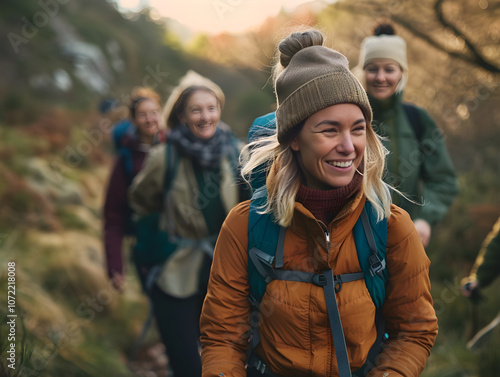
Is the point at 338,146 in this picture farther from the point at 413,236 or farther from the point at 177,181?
the point at 177,181

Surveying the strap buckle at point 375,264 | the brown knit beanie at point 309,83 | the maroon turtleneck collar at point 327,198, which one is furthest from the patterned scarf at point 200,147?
the strap buckle at point 375,264

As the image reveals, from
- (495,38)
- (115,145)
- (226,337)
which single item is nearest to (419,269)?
(226,337)

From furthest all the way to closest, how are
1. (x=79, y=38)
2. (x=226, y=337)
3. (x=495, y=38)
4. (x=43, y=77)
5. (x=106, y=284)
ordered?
(x=79, y=38)
(x=43, y=77)
(x=495, y=38)
(x=106, y=284)
(x=226, y=337)

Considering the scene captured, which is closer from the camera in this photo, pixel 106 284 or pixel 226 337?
pixel 226 337

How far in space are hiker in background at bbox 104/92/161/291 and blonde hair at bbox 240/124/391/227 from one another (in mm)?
2735

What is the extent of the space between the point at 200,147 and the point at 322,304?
2.16 metres

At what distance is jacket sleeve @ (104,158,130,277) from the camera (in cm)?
480

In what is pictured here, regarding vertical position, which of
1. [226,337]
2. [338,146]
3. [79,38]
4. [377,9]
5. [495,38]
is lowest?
[226,337]

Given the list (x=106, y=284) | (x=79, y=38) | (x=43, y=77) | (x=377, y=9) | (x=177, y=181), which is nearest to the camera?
(x=177, y=181)

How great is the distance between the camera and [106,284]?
7.88 m

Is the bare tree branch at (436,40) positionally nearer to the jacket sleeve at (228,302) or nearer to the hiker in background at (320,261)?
the hiker in background at (320,261)

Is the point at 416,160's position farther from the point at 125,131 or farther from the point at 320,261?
the point at 125,131

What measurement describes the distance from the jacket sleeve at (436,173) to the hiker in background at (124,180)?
2.39 m

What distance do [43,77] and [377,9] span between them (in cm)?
1070
